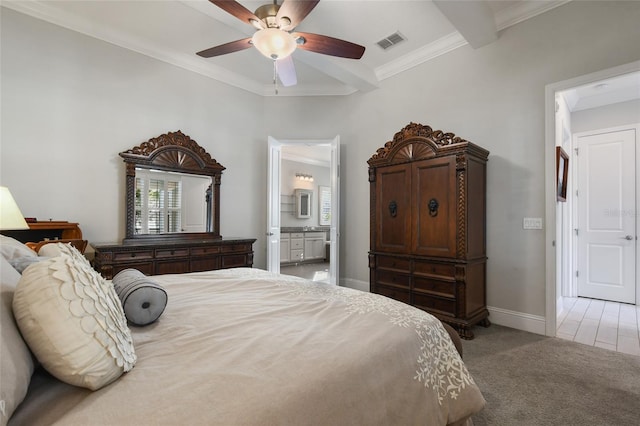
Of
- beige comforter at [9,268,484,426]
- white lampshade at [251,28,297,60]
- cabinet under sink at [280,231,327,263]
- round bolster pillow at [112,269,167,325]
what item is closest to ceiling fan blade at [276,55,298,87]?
white lampshade at [251,28,297,60]

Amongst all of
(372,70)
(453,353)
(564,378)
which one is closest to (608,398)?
(564,378)

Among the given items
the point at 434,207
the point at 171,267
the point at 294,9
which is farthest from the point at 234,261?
the point at 294,9

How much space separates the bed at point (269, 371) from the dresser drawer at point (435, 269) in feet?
5.47

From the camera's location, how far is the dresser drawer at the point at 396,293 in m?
3.33

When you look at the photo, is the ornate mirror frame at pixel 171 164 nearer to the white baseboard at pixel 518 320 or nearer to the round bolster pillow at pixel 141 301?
the round bolster pillow at pixel 141 301

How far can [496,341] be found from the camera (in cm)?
274

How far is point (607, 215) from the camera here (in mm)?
4191

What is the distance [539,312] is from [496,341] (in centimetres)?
61

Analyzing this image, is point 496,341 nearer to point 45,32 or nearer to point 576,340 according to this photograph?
point 576,340

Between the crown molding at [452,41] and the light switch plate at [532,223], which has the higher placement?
the crown molding at [452,41]

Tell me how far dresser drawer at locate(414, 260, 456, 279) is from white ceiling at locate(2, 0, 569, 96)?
2.39 meters

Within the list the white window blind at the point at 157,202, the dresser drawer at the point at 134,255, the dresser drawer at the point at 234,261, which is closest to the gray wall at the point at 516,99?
the dresser drawer at the point at 234,261

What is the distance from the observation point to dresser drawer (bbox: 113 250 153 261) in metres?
3.07

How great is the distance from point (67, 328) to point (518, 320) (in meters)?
3.61
